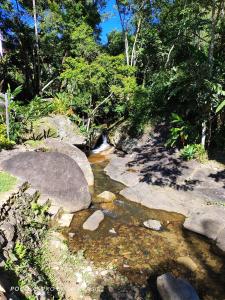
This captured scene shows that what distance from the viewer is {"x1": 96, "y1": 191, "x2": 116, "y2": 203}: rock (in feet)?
27.5

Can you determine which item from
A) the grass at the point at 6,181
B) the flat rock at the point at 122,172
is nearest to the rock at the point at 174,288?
the grass at the point at 6,181

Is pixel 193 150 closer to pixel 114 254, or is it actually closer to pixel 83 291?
pixel 114 254

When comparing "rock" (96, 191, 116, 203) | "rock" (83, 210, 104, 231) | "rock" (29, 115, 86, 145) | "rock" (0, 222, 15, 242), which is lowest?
"rock" (83, 210, 104, 231)

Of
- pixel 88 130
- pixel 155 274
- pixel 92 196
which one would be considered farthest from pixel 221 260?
pixel 88 130

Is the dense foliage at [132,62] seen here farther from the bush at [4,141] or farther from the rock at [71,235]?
the rock at [71,235]

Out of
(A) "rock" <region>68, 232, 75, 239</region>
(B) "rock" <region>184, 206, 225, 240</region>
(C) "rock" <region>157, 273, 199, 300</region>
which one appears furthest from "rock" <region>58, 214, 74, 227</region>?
(B) "rock" <region>184, 206, 225, 240</region>

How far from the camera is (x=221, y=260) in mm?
5895

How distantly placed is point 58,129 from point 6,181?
5825 mm

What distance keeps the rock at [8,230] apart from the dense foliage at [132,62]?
6.80 m

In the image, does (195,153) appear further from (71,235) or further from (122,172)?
(71,235)

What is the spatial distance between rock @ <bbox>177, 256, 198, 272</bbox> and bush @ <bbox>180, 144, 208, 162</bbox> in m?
4.96

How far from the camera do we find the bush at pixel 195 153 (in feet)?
33.4

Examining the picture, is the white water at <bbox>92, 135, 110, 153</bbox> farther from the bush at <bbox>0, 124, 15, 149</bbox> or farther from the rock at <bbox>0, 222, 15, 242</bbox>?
the rock at <bbox>0, 222, 15, 242</bbox>

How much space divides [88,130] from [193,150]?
556cm
